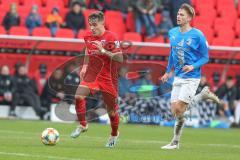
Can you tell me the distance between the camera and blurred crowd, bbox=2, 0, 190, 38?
1065 inches

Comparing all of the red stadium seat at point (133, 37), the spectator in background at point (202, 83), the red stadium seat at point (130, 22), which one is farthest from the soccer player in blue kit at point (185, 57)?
the red stadium seat at point (130, 22)

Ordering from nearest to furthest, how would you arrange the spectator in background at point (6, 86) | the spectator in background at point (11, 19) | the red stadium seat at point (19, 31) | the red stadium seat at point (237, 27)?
the spectator in background at point (6, 86), the red stadium seat at point (19, 31), the spectator in background at point (11, 19), the red stadium seat at point (237, 27)

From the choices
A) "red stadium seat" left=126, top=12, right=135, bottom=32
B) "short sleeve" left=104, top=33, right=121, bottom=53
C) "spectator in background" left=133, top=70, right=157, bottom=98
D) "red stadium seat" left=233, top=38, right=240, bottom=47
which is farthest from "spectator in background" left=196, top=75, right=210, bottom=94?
"short sleeve" left=104, top=33, right=121, bottom=53

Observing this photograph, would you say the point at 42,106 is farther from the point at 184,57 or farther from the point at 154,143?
the point at 184,57

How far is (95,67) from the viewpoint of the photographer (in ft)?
48.6

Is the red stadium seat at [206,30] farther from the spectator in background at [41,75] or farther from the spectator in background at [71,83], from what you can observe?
the spectator in background at [71,83]

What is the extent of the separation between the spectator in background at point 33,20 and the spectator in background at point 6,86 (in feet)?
5.69

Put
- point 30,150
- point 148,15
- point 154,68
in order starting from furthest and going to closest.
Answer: point 148,15 → point 154,68 → point 30,150

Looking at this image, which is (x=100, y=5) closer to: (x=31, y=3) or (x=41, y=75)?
(x=31, y=3)

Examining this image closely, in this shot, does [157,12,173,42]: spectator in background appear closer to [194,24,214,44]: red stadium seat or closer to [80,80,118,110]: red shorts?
[194,24,214,44]: red stadium seat

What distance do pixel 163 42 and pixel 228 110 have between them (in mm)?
3275

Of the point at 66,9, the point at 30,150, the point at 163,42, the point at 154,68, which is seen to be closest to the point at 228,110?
the point at 163,42

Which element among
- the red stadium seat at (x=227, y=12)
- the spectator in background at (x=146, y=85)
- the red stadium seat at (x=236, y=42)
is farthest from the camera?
the red stadium seat at (x=227, y=12)

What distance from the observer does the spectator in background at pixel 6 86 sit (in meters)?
26.0
